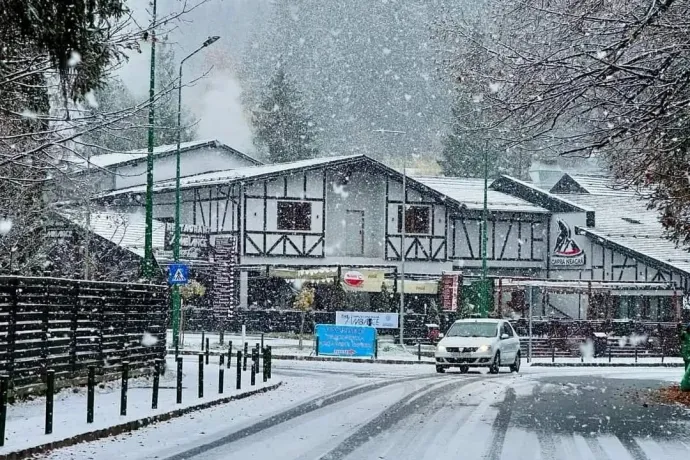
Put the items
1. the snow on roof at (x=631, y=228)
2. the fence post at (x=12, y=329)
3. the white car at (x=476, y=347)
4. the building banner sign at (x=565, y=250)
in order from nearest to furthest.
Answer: the fence post at (x=12, y=329), the white car at (x=476, y=347), the snow on roof at (x=631, y=228), the building banner sign at (x=565, y=250)

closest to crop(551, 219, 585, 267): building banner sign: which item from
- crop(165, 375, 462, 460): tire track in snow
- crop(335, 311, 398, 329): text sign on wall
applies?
crop(335, 311, 398, 329): text sign on wall

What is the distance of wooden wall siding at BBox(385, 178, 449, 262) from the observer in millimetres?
54531

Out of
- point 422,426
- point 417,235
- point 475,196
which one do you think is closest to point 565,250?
point 475,196

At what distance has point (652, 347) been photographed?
44.9 meters

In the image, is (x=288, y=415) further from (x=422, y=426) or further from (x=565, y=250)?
(x=565, y=250)

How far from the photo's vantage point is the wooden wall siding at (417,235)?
54.5 metres

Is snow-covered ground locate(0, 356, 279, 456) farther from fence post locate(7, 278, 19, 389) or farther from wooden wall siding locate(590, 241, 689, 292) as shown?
wooden wall siding locate(590, 241, 689, 292)

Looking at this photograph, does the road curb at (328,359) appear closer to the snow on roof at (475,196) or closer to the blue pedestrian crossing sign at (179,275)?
the blue pedestrian crossing sign at (179,275)

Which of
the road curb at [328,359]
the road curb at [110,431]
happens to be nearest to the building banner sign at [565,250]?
the road curb at [328,359]

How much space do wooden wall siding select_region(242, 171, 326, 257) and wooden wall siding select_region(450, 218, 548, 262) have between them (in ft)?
28.0

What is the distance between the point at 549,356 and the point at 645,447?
1181 inches

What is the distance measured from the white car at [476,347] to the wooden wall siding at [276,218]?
20.2 meters

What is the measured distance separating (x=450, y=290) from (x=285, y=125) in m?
48.9

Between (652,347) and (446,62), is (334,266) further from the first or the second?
(446,62)
